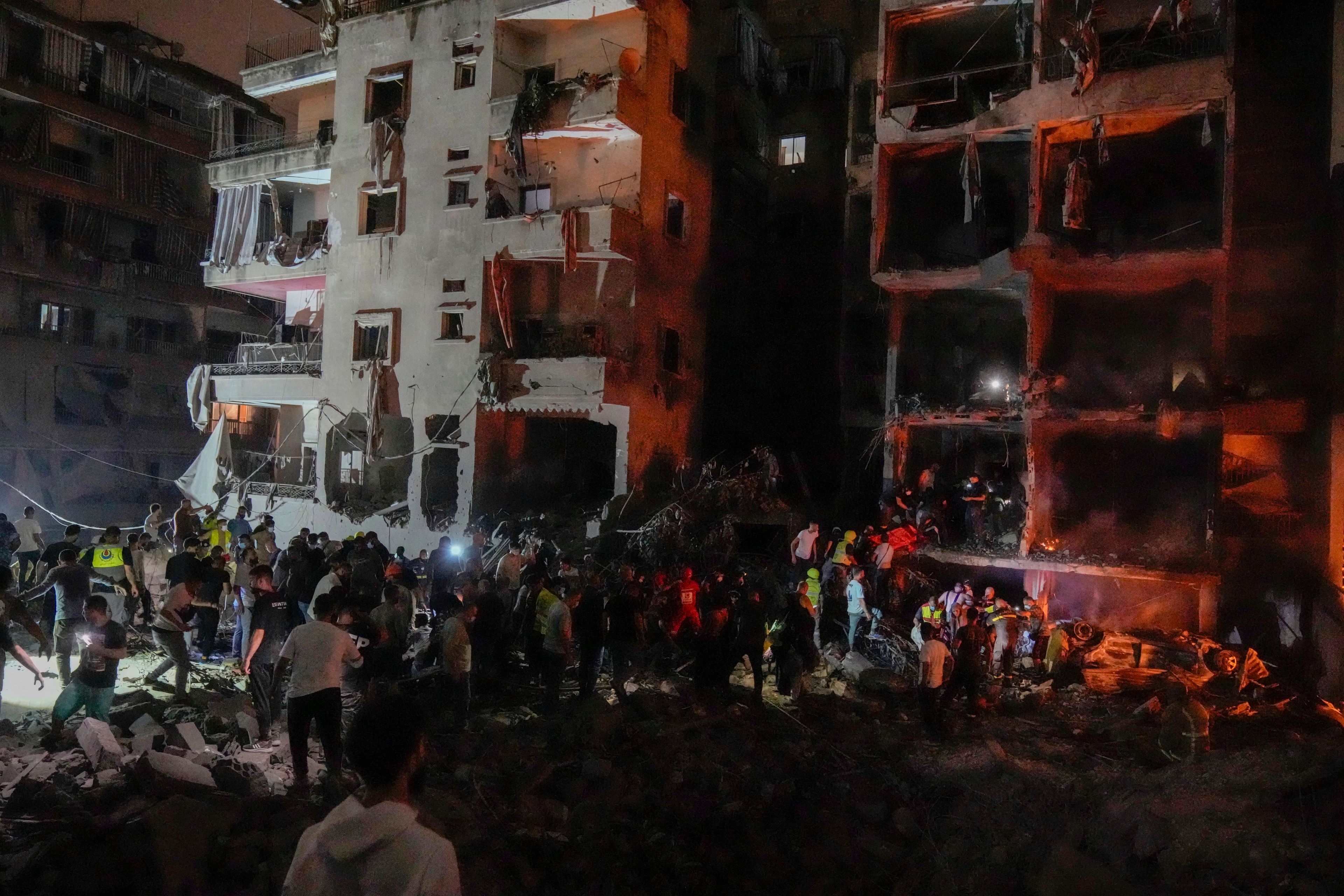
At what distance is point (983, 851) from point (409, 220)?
2173 centimetres

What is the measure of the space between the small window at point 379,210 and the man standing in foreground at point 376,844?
77.1 ft

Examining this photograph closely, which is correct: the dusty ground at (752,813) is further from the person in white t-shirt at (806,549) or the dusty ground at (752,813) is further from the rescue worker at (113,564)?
the person in white t-shirt at (806,549)

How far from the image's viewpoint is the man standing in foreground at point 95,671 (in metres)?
7.69

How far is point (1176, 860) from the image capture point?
6.67 m

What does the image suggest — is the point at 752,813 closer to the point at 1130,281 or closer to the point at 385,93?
the point at 1130,281

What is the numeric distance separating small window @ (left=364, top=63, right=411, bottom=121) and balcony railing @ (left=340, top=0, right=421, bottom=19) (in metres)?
1.82

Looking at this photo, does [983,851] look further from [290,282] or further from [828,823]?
[290,282]

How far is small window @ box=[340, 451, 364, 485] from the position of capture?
24.5m

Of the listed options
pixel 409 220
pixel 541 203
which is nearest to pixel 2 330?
pixel 409 220

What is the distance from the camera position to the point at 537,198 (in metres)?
23.3

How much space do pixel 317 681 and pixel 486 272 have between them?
56.4 feet

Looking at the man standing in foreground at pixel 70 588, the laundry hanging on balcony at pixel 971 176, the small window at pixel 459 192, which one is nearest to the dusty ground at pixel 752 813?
the man standing in foreground at pixel 70 588

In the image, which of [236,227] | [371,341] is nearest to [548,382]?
[371,341]

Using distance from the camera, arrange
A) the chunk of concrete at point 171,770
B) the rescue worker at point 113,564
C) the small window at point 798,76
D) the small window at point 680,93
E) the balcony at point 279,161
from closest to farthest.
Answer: the chunk of concrete at point 171,770
the rescue worker at point 113,564
the small window at point 680,93
the balcony at point 279,161
the small window at point 798,76
